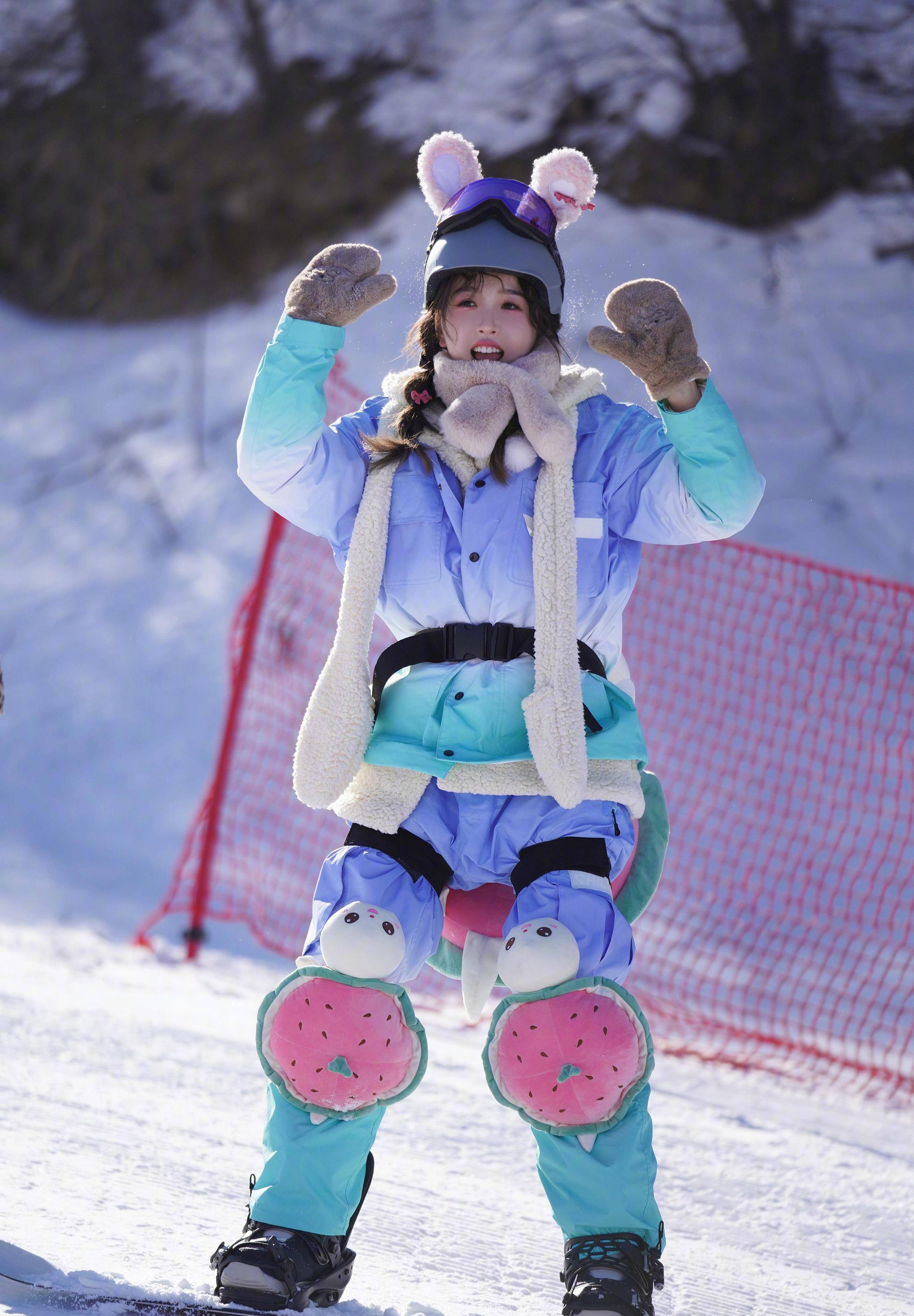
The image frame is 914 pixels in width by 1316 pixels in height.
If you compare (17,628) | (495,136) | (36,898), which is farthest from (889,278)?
(36,898)

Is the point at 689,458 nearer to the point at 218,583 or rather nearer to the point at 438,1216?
the point at 438,1216

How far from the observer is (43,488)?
30.8ft

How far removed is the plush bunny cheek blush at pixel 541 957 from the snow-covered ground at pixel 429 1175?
51cm

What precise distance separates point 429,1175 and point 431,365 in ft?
5.18

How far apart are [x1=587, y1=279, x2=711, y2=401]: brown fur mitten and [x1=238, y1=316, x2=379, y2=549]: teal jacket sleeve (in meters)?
0.42

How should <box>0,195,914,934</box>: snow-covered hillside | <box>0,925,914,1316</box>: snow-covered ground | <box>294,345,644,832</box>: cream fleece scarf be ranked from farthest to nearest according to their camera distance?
1. <box>0,195,914,934</box>: snow-covered hillside
2. <box>0,925,914,1316</box>: snow-covered ground
3. <box>294,345,644,832</box>: cream fleece scarf

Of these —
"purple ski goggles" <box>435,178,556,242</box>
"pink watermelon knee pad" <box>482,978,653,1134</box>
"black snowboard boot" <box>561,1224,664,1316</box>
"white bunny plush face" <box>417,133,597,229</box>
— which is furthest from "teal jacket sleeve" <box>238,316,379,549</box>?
"black snowboard boot" <box>561,1224,664,1316</box>

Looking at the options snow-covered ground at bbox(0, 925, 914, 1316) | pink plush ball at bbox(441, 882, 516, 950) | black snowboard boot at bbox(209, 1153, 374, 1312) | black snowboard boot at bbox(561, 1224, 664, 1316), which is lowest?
snow-covered ground at bbox(0, 925, 914, 1316)

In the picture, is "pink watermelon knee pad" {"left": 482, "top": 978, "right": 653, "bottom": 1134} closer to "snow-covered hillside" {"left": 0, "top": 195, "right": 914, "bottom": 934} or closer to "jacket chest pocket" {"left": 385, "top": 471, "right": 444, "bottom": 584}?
"jacket chest pocket" {"left": 385, "top": 471, "right": 444, "bottom": 584}

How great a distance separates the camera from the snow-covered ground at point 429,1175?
6.35 ft

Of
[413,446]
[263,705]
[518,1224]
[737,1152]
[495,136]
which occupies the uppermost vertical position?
[413,446]

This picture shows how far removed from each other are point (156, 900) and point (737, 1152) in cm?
286

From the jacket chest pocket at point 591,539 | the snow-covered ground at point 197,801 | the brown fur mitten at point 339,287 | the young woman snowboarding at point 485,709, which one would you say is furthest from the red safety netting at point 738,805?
the brown fur mitten at point 339,287

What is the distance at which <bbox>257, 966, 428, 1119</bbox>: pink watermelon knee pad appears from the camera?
1.74m
